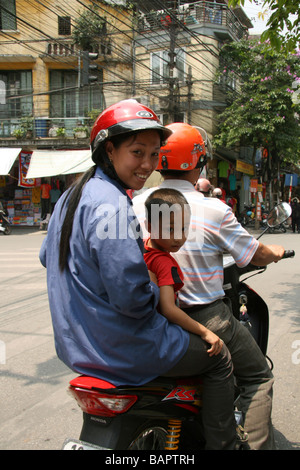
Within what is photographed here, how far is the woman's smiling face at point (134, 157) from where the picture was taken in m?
1.56

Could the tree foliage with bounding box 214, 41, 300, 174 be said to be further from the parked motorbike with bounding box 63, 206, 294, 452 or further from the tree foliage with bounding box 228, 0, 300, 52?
the parked motorbike with bounding box 63, 206, 294, 452

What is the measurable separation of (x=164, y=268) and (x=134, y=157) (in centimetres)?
45

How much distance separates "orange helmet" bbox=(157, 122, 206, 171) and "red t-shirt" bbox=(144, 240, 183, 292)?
55cm

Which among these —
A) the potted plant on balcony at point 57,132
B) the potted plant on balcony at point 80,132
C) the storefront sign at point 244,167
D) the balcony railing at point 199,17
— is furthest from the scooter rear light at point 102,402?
the balcony railing at point 199,17

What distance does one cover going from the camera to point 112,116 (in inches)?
61.2

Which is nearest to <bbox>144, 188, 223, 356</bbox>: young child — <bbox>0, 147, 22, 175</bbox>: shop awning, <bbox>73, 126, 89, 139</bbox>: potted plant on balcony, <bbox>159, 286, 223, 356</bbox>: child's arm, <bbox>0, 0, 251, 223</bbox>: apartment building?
<bbox>159, 286, 223, 356</bbox>: child's arm

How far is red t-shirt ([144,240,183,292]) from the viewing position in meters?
1.66

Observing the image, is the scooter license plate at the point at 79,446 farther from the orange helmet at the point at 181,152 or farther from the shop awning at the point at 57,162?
the shop awning at the point at 57,162

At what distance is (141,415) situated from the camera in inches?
62.6

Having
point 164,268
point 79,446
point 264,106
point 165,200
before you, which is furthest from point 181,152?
point 264,106

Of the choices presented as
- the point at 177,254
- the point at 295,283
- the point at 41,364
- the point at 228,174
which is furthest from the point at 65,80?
the point at 177,254

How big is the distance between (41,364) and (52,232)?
8.01 feet

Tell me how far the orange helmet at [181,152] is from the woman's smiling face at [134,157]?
1.52ft
